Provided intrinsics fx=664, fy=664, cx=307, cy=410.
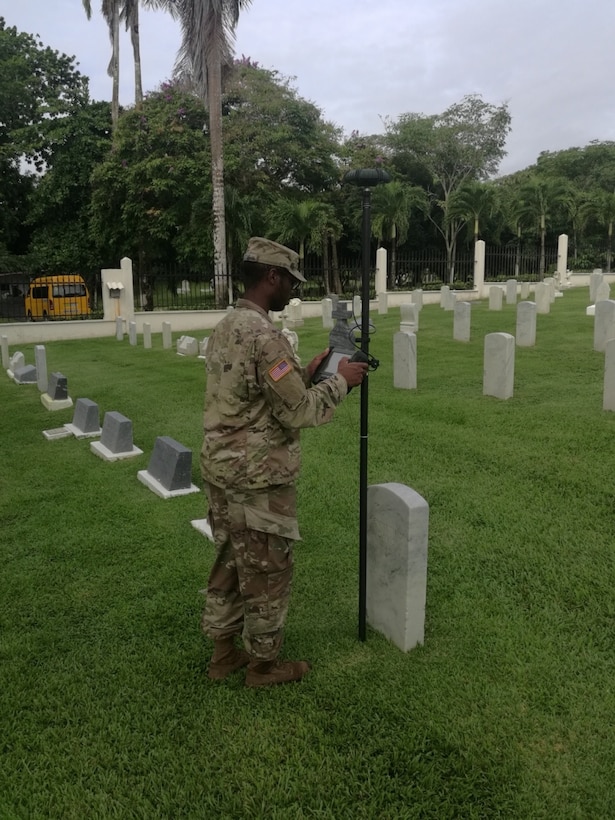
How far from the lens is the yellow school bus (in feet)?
76.9

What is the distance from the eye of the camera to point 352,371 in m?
2.77

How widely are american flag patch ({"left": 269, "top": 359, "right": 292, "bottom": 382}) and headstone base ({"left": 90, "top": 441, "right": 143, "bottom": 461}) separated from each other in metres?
4.76

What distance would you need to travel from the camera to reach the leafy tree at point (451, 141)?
36.7 metres

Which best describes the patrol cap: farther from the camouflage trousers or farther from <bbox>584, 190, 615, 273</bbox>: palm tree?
<bbox>584, 190, 615, 273</bbox>: palm tree

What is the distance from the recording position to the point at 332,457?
21.1ft

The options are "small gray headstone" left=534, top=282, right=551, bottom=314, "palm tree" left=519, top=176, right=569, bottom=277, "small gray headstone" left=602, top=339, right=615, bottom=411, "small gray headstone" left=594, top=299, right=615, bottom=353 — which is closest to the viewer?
"small gray headstone" left=602, top=339, right=615, bottom=411

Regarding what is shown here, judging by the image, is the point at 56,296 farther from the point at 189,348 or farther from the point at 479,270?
the point at 479,270

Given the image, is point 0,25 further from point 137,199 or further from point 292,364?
point 292,364

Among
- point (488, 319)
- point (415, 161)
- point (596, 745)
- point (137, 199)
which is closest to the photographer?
point (596, 745)

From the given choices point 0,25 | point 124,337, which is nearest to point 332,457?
point 124,337

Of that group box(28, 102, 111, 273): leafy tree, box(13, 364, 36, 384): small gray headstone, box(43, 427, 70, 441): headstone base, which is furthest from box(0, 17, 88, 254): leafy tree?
box(43, 427, 70, 441): headstone base

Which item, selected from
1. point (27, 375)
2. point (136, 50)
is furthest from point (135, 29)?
point (27, 375)

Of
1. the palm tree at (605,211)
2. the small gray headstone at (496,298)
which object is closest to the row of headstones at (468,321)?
the small gray headstone at (496,298)

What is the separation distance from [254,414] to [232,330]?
1.14 feet
